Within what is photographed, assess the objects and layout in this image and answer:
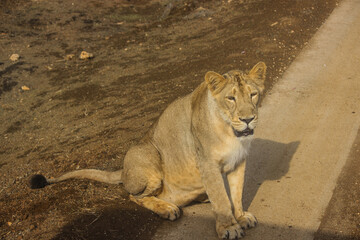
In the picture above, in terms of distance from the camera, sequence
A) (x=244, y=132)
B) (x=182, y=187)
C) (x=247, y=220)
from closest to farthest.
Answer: (x=244, y=132) → (x=247, y=220) → (x=182, y=187)

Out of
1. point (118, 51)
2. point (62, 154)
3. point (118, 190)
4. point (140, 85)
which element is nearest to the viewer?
point (118, 190)

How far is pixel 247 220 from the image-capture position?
5395 mm

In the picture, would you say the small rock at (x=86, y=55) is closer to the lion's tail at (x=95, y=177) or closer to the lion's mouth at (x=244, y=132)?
the lion's tail at (x=95, y=177)

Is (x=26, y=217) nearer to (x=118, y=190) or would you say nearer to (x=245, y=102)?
(x=118, y=190)

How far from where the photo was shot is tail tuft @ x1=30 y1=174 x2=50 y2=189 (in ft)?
20.4

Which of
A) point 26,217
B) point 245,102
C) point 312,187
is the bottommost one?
point 312,187

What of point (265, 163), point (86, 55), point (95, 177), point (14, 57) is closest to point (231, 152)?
point (265, 163)

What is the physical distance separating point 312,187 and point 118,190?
8.48ft

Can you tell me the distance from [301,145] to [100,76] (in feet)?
19.5

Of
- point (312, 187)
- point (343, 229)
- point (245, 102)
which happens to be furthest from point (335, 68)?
point (245, 102)

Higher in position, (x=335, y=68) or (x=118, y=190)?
(x=118, y=190)

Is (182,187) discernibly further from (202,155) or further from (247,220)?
(247,220)

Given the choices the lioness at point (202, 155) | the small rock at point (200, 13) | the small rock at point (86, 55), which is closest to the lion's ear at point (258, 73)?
the lioness at point (202, 155)

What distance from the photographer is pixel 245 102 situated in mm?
4691
